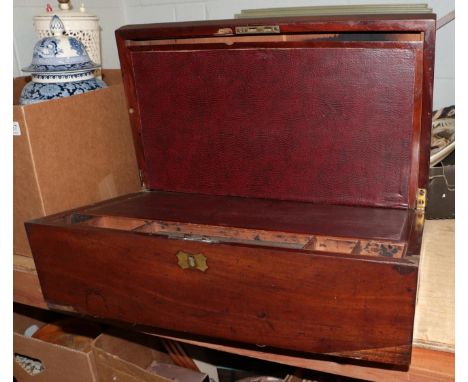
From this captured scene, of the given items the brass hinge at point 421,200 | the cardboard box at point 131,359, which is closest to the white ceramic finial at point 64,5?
the cardboard box at point 131,359

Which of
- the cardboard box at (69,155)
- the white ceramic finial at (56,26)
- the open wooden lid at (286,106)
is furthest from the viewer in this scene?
the white ceramic finial at (56,26)

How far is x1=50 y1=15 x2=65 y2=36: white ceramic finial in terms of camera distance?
1269mm

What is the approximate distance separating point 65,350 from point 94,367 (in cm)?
8

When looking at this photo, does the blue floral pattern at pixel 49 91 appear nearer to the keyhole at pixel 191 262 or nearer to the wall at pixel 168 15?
the wall at pixel 168 15

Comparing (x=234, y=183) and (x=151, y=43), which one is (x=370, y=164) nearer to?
(x=234, y=183)

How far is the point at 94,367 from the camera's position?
1.21 meters

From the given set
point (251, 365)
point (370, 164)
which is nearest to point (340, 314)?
point (370, 164)

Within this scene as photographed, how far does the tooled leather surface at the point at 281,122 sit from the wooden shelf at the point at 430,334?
14cm

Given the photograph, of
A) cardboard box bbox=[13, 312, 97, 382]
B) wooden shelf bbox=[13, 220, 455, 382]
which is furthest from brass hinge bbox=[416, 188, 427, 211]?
cardboard box bbox=[13, 312, 97, 382]

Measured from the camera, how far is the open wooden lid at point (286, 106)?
0.96 meters

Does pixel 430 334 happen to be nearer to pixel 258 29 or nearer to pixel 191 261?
pixel 191 261

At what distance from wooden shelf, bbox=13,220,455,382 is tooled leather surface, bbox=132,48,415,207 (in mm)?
144

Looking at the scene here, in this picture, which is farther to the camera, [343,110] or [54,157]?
[54,157]

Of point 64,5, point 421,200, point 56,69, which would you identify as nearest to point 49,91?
point 56,69
